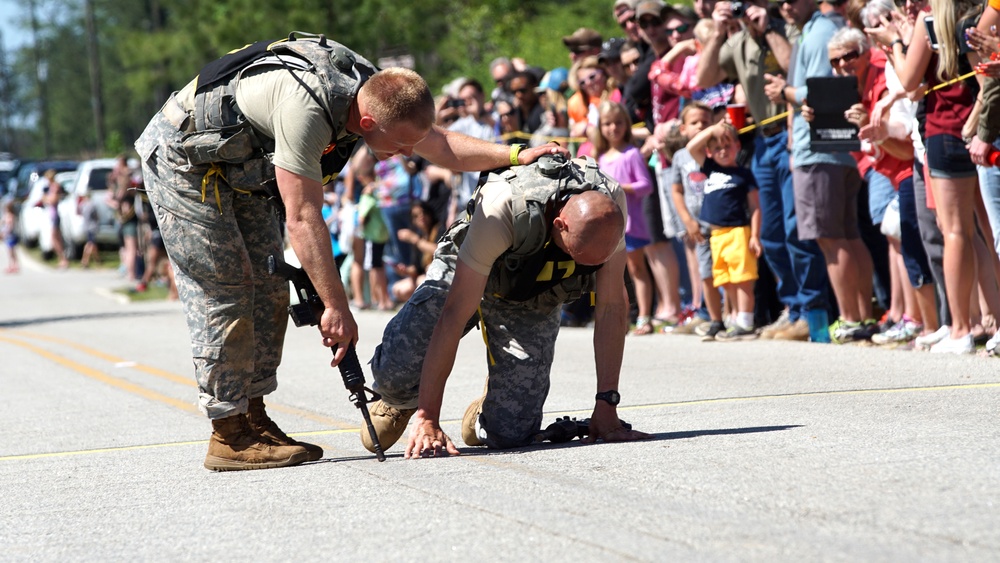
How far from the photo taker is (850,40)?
952cm

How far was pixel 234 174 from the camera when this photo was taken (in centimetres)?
559

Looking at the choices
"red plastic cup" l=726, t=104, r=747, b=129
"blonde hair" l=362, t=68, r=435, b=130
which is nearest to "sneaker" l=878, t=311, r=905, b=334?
"red plastic cup" l=726, t=104, r=747, b=129

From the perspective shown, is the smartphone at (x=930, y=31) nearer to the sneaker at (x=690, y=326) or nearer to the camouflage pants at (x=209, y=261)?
the sneaker at (x=690, y=326)

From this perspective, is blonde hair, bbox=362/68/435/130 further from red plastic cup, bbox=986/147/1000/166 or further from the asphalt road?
red plastic cup, bbox=986/147/1000/166

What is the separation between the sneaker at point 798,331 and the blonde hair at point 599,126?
2.38 m

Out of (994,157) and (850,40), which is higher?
(850,40)

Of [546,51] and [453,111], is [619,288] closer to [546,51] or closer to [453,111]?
[453,111]

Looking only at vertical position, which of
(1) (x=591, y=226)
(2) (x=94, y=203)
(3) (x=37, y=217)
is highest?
(1) (x=591, y=226)

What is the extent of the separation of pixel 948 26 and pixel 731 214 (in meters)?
2.75

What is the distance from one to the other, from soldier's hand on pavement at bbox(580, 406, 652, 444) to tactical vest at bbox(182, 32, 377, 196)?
5.01ft

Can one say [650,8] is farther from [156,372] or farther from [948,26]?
[156,372]

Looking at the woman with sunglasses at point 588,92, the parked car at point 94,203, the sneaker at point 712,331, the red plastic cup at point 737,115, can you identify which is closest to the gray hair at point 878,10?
the red plastic cup at point 737,115

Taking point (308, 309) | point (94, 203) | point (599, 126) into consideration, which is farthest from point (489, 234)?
point (94, 203)

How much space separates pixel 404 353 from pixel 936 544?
2820 mm
